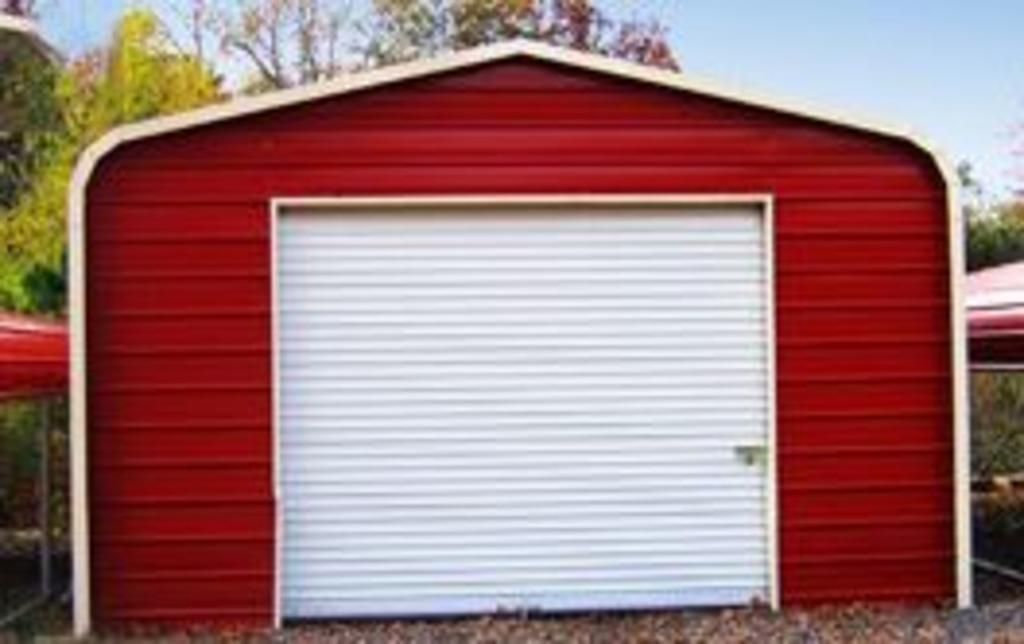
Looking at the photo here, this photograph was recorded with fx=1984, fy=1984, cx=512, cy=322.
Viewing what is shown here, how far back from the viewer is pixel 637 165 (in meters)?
12.6

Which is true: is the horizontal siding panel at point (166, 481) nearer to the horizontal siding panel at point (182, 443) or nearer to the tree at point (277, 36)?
the horizontal siding panel at point (182, 443)

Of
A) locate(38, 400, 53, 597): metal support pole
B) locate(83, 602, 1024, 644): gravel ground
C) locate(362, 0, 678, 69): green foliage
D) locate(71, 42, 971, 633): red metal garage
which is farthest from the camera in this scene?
locate(362, 0, 678, 69): green foliage

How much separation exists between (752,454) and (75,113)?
22300mm

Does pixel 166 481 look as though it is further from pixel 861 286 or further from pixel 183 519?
pixel 861 286

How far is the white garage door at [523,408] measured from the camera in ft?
41.3

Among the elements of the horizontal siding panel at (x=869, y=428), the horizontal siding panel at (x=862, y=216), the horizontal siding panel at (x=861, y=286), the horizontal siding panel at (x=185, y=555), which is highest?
the horizontal siding panel at (x=862, y=216)

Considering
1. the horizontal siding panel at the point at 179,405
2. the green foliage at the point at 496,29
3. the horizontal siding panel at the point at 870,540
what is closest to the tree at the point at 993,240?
the green foliage at the point at 496,29

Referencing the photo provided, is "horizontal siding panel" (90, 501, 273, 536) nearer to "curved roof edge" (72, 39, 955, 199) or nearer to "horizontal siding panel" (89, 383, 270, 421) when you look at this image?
"horizontal siding panel" (89, 383, 270, 421)

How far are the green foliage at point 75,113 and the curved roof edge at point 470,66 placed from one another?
12944 millimetres

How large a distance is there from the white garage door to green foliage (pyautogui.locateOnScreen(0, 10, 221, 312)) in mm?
12968

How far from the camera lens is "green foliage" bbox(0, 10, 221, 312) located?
29.6m

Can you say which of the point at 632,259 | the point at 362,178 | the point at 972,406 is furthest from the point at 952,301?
the point at 972,406

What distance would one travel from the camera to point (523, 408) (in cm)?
1270

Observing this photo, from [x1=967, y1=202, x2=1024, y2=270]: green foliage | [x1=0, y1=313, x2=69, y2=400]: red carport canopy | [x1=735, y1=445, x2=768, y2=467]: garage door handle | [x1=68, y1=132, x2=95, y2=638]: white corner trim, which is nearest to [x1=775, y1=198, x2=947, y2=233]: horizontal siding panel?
[x1=735, y1=445, x2=768, y2=467]: garage door handle
